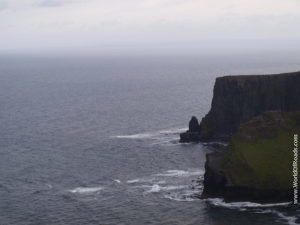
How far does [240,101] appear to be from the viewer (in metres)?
129

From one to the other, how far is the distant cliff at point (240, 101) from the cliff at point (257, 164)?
28.2m

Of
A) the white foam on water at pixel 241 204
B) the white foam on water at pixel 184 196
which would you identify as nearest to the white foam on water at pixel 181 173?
the white foam on water at pixel 184 196

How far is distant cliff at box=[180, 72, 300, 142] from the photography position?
4906 inches

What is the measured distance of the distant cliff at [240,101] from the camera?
125 metres

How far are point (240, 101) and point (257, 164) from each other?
1640 inches

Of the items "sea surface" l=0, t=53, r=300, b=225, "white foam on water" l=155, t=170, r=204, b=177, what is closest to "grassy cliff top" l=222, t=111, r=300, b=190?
"sea surface" l=0, t=53, r=300, b=225

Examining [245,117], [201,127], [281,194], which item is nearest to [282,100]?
[245,117]

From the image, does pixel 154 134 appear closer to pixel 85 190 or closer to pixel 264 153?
pixel 85 190

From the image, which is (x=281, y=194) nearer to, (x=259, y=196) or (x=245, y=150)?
(x=259, y=196)

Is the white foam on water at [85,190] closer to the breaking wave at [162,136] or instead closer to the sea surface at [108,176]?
the sea surface at [108,176]

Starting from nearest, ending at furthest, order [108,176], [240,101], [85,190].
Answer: [85,190] < [108,176] < [240,101]

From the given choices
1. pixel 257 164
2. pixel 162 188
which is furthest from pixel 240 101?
pixel 162 188

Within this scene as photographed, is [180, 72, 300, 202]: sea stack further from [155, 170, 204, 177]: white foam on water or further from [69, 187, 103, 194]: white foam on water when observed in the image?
[69, 187, 103, 194]: white foam on water

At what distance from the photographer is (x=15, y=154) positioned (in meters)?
118
